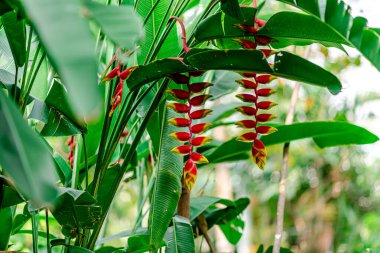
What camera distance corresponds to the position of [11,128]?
0.37m

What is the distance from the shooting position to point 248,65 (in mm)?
602

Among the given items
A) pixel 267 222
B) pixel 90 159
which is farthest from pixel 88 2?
pixel 267 222

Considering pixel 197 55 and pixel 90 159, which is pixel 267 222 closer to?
pixel 90 159

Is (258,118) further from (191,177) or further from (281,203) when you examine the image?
(281,203)

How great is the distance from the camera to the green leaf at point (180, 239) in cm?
79

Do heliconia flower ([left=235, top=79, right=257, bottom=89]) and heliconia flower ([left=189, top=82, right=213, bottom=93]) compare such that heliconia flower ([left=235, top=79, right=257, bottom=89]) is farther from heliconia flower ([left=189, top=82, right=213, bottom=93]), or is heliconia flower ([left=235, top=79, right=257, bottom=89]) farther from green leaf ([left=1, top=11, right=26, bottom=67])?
green leaf ([left=1, top=11, right=26, bottom=67])

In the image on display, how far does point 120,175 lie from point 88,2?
0.42 meters

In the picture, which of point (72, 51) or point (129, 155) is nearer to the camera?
point (72, 51)

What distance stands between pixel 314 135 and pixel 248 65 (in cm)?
46

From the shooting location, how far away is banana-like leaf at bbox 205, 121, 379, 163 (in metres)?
0.98

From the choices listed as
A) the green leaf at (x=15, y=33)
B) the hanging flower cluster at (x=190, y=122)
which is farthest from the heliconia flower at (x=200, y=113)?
the green leaf at (x=15, y=33)

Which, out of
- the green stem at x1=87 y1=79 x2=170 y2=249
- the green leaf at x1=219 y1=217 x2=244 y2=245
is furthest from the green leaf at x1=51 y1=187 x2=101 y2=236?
the green leaf at x1=219 y1=217 x2=244 y2=245

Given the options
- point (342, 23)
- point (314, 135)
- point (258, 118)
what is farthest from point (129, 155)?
point (314, 135)

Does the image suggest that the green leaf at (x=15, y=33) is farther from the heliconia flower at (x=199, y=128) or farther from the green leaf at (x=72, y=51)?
the green leaf at (x=72, y=51)
